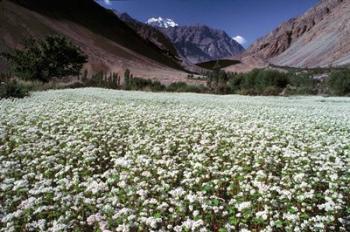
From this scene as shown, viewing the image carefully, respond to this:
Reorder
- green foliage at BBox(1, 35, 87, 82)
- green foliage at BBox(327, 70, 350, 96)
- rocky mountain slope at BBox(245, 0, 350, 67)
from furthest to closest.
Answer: rocky mountain slope at BBox(245, 0, 350, 67), green foliage at BBox(1, 35, 87, 82), green foliage at BBox(327, 70, 350, 96)

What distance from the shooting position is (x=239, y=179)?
23.8 feet

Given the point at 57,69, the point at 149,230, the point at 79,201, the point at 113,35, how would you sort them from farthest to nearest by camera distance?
the point at 113,35
the point at 57,69
the point at 79,201
the point at 149,230

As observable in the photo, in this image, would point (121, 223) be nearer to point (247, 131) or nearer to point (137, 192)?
point (137, 192)

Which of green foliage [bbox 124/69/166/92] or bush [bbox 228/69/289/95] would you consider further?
bush [bbox 228/69/289/95]

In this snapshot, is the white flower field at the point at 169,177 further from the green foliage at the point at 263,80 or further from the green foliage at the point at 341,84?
the green foliage at the point at 263,80

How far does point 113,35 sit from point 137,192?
120268 millimetres

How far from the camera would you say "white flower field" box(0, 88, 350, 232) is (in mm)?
5512

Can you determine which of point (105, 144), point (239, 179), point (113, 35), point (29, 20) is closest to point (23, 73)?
point (105, 144)

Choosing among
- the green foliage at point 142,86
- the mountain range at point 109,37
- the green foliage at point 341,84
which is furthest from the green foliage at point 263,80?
the mountain range at point 109,37

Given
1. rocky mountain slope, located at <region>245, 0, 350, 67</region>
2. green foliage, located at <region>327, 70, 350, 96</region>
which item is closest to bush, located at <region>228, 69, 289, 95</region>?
green foliage, located at <region>327, 70, 350, 96</region>

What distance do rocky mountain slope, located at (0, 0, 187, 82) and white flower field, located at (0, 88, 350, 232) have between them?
6560 cm

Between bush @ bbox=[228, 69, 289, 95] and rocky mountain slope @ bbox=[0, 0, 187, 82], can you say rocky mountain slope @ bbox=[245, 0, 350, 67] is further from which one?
bush @ bbox=[228, 69, 289, 95]

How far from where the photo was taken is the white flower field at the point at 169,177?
5.51 meters

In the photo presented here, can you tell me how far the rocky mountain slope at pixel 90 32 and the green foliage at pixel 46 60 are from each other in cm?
1963
